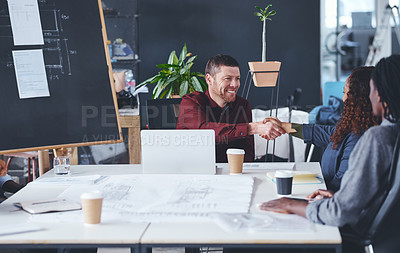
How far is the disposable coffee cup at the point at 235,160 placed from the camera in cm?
234

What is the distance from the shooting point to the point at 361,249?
76.5 inches

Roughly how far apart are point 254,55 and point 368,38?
314cm

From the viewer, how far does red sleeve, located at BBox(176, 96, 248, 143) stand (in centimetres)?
292

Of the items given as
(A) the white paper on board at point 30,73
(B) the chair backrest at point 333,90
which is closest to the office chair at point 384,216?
(A) the white paper on board at point 30,73

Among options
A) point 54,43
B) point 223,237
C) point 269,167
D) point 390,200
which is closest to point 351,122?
point 269,167

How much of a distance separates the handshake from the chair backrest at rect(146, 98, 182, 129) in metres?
0.66

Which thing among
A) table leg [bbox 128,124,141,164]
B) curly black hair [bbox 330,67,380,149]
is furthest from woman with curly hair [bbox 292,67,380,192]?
table leg [bbox 128,124,141,164]

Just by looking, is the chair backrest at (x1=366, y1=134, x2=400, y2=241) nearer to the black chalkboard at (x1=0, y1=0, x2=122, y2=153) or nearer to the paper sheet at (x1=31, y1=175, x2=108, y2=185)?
the paper sheet at (x1=31, y1=175, x2=108, y2=185)

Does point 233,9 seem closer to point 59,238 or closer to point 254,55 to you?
point 254,55

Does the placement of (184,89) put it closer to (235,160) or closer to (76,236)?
(235,160)

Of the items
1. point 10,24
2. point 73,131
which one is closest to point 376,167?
point 73,131

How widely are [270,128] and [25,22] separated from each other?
1.37 metres

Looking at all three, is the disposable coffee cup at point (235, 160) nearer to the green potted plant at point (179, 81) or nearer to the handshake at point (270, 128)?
the handshake at point (270, 128)

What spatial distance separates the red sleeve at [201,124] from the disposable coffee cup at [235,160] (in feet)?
1.84
